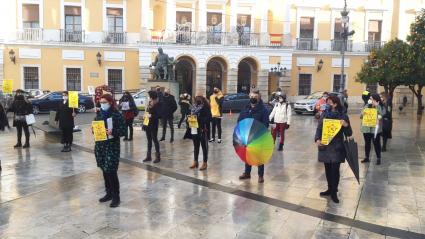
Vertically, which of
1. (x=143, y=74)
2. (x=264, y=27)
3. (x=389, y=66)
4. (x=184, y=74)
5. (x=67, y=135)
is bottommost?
(x=67, y=135)

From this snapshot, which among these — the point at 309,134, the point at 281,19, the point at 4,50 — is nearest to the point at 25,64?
the point at 4,50

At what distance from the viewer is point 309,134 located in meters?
14.0

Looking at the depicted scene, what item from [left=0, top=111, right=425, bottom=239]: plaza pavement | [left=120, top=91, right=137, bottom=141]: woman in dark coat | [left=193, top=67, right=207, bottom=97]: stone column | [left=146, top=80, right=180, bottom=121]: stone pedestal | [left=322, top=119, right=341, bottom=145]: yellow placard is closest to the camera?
[left=0, top=111, right=425, bottom=239]: plaza pavement

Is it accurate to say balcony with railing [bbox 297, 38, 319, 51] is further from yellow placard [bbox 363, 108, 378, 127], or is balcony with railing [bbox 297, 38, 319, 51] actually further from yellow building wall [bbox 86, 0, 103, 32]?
yellow placard [bbox 363, 108, 378, 127]

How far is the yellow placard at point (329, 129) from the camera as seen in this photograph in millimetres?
5844

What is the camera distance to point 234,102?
24.1 meters

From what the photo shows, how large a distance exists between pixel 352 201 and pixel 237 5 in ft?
86.7

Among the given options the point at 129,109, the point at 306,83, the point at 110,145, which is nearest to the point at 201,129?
the point at 110,145

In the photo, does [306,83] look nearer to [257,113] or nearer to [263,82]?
[263,82]

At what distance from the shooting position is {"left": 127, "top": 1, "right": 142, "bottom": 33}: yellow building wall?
29.3 meters

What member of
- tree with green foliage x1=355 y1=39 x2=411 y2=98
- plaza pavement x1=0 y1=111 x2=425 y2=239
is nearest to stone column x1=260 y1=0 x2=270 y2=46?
tree with green foliage x1=355 y1=39 x2=411 y2=98

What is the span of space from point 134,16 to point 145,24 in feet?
5.95

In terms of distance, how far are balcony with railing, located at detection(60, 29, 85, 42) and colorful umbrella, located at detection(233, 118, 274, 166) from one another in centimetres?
2501

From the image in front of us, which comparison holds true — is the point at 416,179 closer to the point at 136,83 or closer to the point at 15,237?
the point at 15,237
